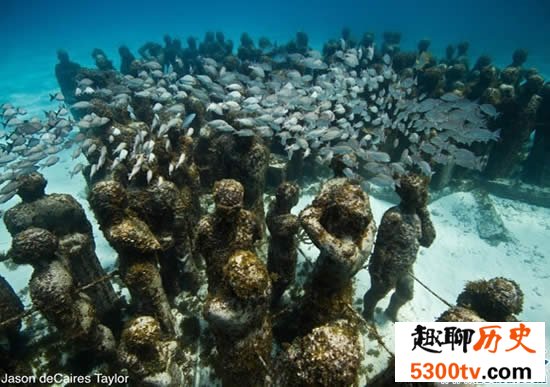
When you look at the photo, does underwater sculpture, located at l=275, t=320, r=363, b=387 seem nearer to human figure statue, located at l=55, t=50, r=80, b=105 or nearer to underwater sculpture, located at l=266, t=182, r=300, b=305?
underwater sculpture, located at l=266, t=182, r=300, b=305

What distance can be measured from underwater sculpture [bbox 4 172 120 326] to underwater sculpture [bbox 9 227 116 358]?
856mm

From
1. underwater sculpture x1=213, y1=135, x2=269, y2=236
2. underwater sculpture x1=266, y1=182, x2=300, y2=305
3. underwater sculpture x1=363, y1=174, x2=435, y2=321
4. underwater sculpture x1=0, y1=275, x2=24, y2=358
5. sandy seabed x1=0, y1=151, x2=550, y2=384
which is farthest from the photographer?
sandy seabed x1=0, y1=151, x2=550, y2=384

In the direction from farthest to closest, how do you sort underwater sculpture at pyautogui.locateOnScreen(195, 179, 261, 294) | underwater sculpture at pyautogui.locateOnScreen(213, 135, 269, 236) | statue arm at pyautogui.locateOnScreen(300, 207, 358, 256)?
underwater sculpture at pyautogui.locateOnScreen(213, 135, 269, 236) → underwater sculpture at pyautogui.locateOnScreen(195, 179, 261, 294) → statue arm at pyautogui.locateOnScreen(300, 207, 358, 256)

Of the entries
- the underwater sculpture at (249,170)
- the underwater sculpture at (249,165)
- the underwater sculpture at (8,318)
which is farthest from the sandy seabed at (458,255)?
the underwater sculpture at (249,165)

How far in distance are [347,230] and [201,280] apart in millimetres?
3658

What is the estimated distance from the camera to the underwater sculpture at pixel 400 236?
5.71 metres

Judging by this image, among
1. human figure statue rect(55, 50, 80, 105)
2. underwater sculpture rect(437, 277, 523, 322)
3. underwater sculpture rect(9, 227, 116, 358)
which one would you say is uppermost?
human figure statue rect(55, 50, 80, 105)

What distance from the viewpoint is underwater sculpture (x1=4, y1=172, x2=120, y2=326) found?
5574mm

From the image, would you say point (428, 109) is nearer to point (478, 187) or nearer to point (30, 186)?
point (478, 187)

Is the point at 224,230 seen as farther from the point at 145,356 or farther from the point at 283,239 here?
the point at 145,356

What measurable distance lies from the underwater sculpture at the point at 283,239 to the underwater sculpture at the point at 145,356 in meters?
2.04

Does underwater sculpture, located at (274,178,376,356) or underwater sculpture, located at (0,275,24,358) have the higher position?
underwater sculpture, located at (274,178,376,356)

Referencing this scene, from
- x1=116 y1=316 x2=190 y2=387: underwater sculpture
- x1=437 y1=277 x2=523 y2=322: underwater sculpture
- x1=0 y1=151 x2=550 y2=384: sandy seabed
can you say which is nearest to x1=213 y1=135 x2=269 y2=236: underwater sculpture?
x1=0 y1=151 x2=550 y2=384: sandy seabed

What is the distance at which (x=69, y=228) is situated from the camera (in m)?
6.01
